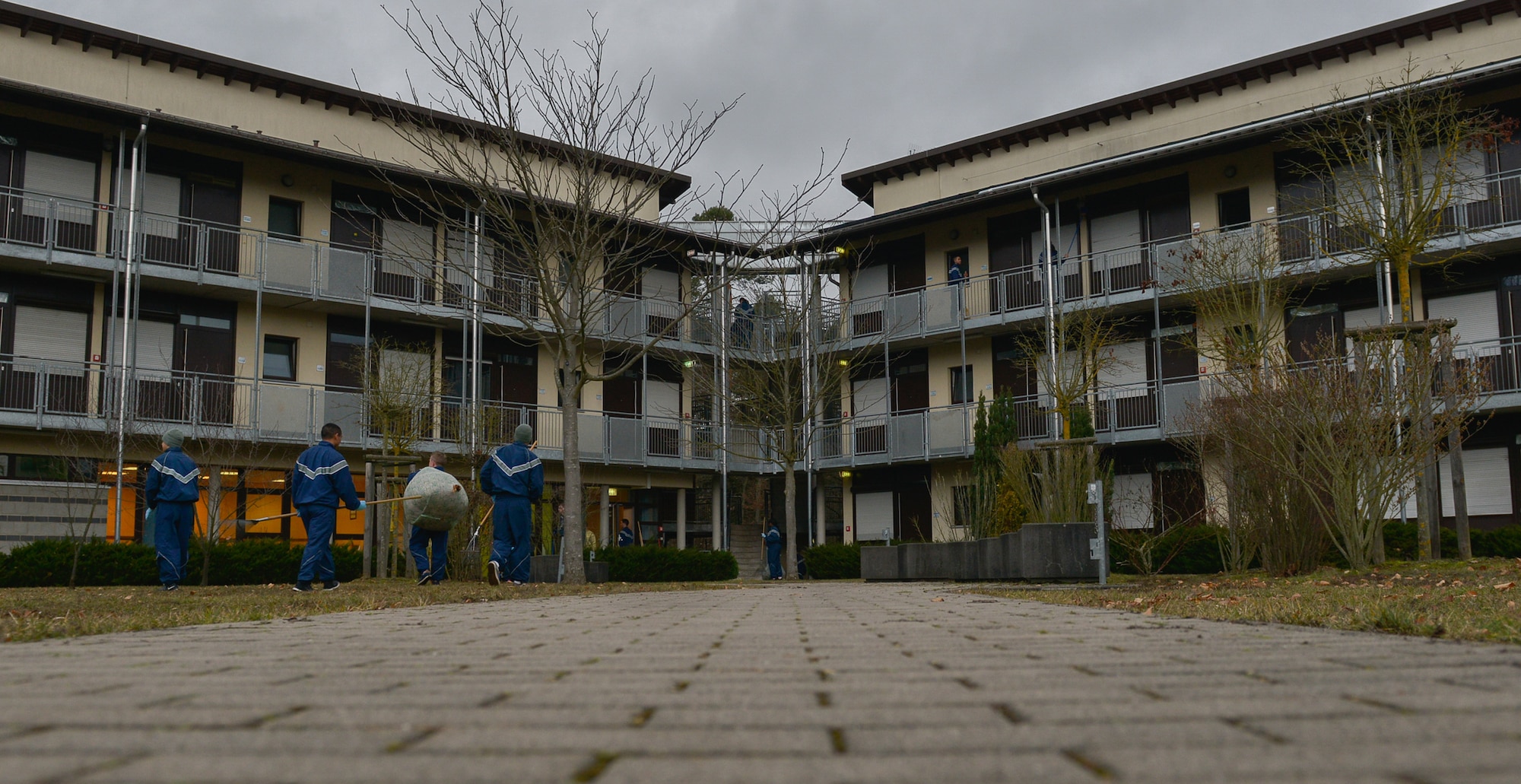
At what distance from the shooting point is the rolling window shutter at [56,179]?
74.2 ft

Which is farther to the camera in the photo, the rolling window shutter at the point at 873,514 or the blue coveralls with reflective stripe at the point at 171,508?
the rolling window shutter at the point at 873,514

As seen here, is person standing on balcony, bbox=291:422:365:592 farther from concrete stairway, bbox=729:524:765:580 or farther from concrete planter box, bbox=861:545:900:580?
concrete stairway, bbox=729:524:765:580

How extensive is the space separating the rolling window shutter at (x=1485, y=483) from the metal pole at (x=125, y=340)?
24907mm

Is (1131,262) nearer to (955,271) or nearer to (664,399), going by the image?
(955,271)

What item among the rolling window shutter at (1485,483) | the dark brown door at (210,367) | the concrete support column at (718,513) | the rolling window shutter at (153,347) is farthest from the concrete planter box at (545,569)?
the rolling window shutter at (1485,483)

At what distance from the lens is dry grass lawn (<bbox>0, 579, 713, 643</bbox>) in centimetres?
642

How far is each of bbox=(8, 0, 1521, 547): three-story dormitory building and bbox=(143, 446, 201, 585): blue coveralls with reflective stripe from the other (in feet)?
15.3

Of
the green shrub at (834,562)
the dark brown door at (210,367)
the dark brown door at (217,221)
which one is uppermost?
the dark brown door at (217,221)

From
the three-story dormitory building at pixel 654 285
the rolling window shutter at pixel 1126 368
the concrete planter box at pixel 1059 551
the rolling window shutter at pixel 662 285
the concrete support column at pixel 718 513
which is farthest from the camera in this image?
the rolling window shutter at pixel 662 285

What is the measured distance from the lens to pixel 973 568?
17.8 m

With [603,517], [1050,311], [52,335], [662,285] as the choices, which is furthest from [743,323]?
A: [52,335]

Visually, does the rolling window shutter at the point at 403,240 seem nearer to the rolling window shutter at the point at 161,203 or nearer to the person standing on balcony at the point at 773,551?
the rolling window shutter at the point at 161,203

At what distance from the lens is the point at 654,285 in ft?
108

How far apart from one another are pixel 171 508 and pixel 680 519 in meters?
19.5
